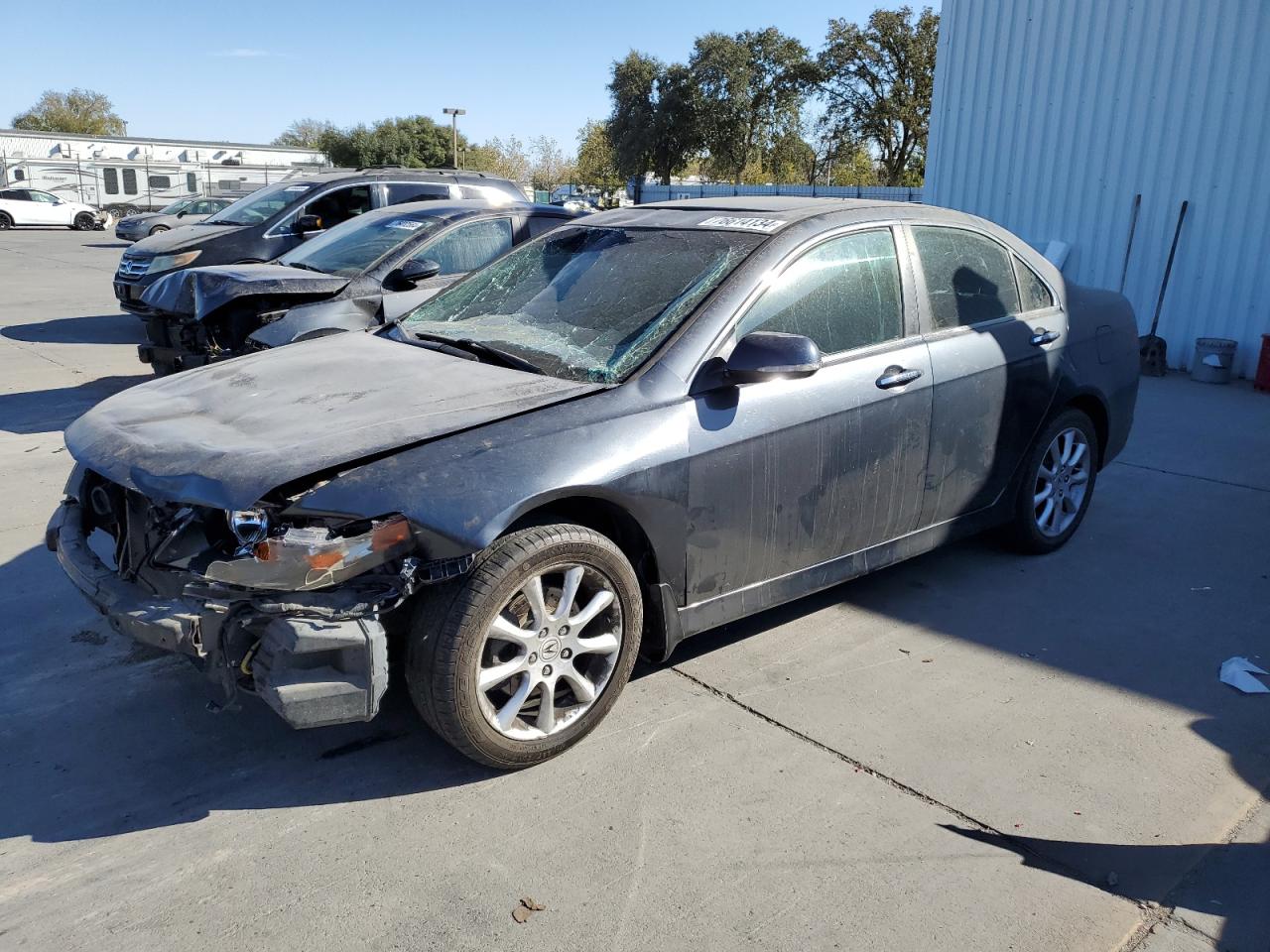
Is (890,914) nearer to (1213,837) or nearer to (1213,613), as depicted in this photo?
(1213,837)

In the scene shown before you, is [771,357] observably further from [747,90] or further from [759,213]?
[747,90]

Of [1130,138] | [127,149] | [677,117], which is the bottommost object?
[1130,138]

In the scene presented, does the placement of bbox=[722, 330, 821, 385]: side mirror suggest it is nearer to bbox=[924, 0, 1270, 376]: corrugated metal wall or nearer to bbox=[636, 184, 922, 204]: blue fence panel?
bbox=[924, 0, 1270, 376]: corrugated metal wall

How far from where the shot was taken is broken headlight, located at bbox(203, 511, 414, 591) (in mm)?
2826

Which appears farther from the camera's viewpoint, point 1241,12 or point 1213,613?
point 1241,12

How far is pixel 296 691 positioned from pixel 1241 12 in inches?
465

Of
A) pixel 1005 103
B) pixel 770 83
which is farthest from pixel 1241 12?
pixel 770 83

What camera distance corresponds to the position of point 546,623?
3193 millimetres

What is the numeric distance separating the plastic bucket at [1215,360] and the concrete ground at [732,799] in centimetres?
691

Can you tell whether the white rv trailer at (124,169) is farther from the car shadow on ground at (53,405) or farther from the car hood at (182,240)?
the car shadow on ground at (53,405)

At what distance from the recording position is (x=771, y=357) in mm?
3494

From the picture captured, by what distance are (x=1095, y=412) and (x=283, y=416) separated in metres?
4.09

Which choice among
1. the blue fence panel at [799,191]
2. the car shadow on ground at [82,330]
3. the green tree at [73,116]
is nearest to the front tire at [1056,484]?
the car shadow on ground at [82,330]

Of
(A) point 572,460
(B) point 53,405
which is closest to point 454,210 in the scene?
(B) point 53,405
